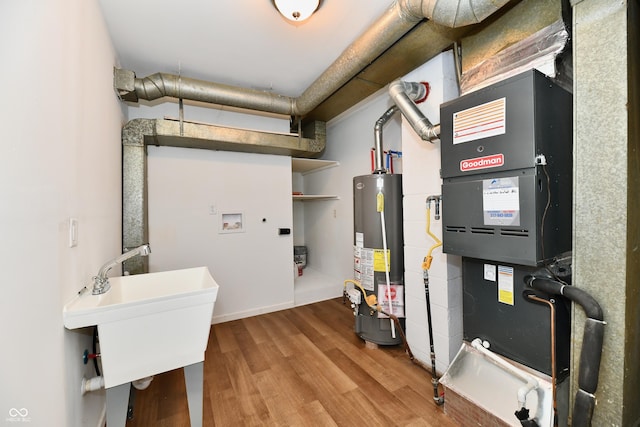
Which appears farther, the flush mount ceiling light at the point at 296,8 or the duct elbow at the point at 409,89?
the duct elbow at the point at 409,89

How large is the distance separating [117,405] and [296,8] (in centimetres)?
240

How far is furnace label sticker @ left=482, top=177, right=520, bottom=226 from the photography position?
3.92 ft

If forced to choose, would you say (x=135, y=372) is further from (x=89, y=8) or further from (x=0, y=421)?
(x=89, y=8)

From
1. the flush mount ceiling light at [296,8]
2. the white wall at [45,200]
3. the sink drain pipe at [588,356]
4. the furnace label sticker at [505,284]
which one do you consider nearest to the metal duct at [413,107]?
the flush mount ceiling light at [296,8]

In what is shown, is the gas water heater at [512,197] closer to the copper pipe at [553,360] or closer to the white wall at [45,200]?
the copper pipe at [553,360]

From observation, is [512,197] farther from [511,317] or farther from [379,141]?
[379,141]

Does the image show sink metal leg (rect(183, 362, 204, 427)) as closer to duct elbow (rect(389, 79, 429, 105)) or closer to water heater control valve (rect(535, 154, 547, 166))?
water heater control valve (rect(535, 154, 547, 166))

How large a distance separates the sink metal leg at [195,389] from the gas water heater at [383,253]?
146 centimetres

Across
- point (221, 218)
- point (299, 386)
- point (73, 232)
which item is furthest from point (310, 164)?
point (73, 232)

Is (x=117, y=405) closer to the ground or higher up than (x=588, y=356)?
closer to the ground

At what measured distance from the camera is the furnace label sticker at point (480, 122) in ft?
4.02

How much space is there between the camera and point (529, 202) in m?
1.15

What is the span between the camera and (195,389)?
1374mm

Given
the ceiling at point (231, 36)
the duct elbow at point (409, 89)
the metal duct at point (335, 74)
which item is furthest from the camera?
the duct elbow at point (409, 89)
